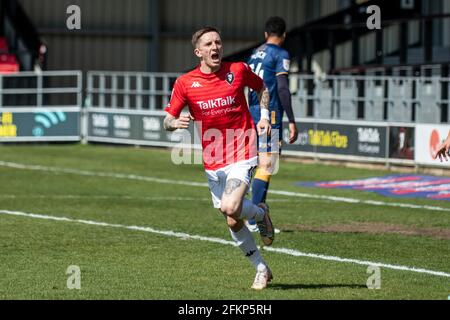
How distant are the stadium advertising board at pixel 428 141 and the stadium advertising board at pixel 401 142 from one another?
25 cm

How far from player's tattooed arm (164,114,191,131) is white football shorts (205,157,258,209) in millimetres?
556

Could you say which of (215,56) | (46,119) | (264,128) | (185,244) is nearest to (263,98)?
(264,128)

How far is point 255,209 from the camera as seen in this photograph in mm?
10758

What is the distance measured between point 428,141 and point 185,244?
37.0 feet

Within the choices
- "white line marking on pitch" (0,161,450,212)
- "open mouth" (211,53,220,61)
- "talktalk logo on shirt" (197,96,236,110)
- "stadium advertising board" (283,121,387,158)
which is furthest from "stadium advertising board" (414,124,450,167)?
"open mouth" (211,53,220,61)

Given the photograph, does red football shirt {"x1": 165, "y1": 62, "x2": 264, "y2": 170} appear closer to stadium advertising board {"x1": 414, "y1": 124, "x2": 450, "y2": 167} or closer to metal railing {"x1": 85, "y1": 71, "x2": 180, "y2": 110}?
stadium advertising board {"x1": 414, "y1": 124, "x2": 450, "y2": 167}

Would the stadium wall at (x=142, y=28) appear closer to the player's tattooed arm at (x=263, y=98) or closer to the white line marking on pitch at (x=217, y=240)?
the white line marking on pitch at (x=217, y=240)

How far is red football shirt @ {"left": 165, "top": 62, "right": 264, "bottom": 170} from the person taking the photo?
10.5 meters

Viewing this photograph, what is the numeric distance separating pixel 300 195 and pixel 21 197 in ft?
14.6

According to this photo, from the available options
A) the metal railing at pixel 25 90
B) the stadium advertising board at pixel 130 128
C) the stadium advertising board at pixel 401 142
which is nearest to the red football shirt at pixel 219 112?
the stadium advertising board at pixel 401 142

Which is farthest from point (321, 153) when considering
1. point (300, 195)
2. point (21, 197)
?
point (21, 197)

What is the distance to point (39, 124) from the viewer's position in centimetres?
3275

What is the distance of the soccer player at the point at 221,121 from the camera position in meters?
10.4
